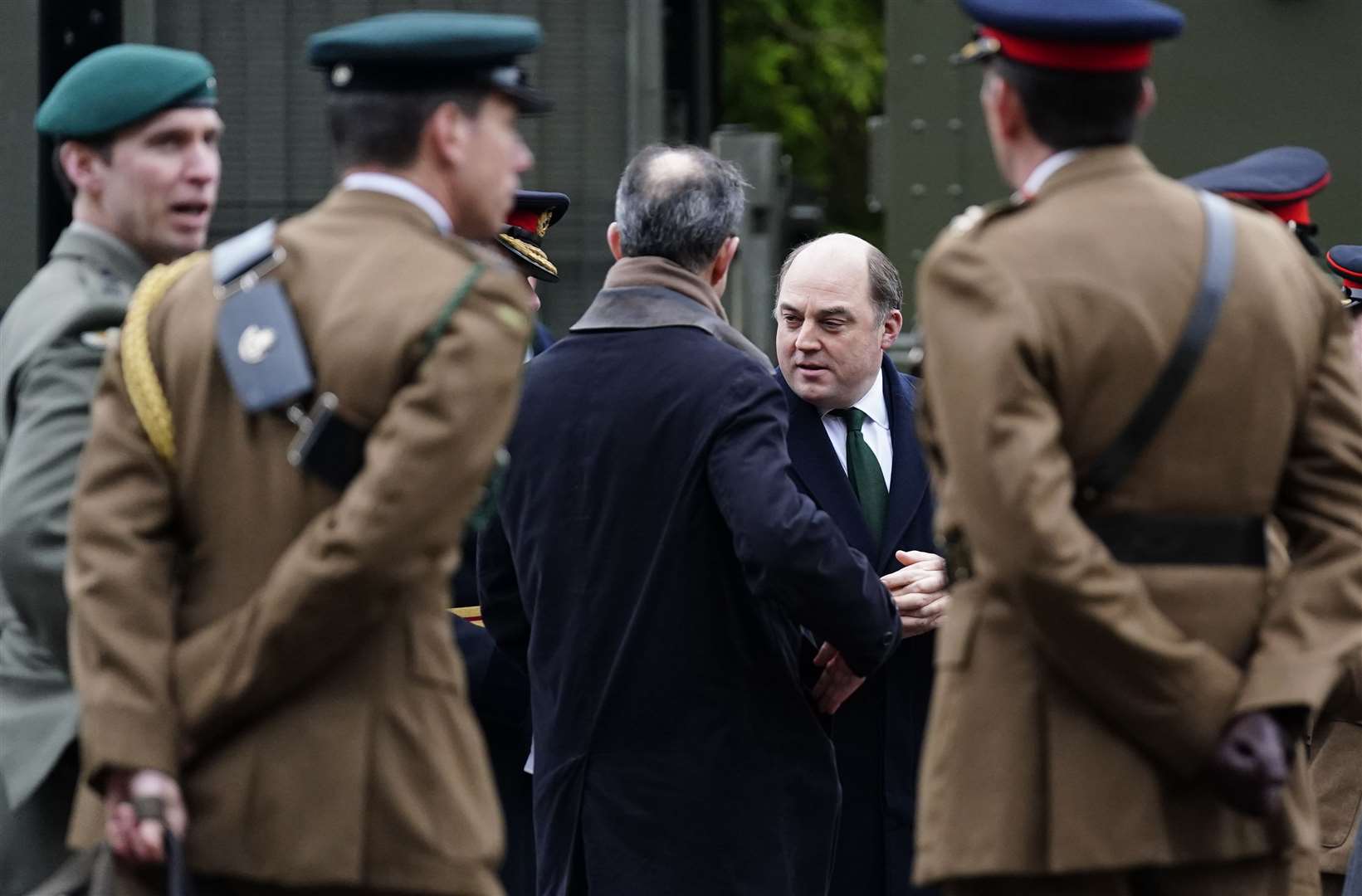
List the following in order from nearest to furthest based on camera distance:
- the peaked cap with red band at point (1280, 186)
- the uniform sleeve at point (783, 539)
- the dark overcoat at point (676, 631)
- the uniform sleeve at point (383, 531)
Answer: the uniform sleeve at point (383, 531) < the uniform sleeve at point (783, 539) < the dark overcoat at point (676, 631) < the peaked cap with red band at point (1280, 186)

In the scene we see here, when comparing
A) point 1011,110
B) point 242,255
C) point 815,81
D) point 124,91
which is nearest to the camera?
point 242,255

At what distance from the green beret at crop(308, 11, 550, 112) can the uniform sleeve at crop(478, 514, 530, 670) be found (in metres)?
1.83

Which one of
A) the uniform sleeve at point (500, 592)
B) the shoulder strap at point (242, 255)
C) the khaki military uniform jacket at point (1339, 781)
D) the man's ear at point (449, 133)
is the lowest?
the khaki military uniform jacket at point (1339, 781)

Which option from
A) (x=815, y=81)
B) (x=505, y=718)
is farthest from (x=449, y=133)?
(x=815, y=81)

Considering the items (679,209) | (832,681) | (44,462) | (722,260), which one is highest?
(679,209)

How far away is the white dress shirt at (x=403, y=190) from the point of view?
3336 mm

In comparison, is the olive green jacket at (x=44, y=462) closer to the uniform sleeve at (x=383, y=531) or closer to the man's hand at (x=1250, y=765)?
the uniform sleeve at (x=383, y=531)

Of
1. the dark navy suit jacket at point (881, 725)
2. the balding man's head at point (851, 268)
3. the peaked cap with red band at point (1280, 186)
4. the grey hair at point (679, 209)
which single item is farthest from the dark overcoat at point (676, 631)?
the peaked cap with red band at point (1280, 186)

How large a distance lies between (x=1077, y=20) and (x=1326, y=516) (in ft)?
2.74

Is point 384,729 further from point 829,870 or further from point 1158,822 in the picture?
point 829,870

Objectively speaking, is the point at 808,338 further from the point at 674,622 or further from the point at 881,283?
the point at 674,622

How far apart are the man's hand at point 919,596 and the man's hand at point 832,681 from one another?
9.0 inches

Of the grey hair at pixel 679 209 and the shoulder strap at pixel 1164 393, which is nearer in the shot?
the shoulder strap at pixel 1164 393

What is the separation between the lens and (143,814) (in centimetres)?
314
